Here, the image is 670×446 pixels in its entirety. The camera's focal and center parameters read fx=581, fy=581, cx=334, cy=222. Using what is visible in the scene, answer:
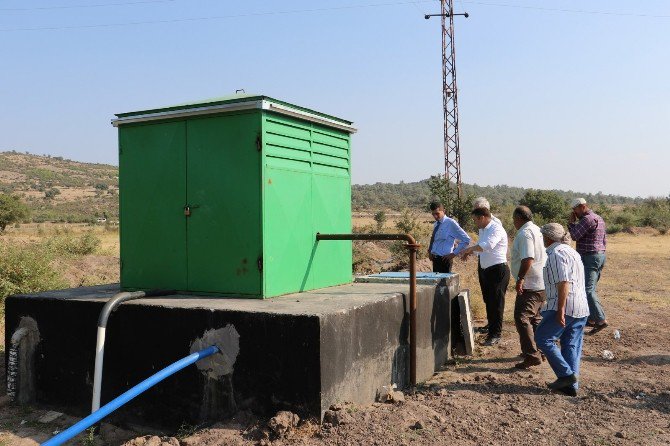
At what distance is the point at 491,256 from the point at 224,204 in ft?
11.2

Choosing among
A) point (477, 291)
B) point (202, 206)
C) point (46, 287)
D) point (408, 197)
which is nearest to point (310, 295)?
point (202, 206)

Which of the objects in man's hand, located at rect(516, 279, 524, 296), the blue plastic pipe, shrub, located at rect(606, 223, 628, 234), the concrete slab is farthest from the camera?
shrub, located at rect(606, 223, 628, 234)

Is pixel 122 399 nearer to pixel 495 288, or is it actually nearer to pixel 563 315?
pixel 563 315

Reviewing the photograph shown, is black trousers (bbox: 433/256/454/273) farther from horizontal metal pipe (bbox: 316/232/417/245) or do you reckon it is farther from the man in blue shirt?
horizontal metal pipe (bbox: 316/232/417/245)

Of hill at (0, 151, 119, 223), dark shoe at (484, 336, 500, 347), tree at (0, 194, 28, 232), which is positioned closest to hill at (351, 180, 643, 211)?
hill at (0, 151, 119, 223)

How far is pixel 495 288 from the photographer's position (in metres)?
7.04

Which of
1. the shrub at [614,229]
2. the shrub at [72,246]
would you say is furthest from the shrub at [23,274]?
the shrub at [614,229]

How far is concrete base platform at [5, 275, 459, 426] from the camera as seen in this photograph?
436 centimetres

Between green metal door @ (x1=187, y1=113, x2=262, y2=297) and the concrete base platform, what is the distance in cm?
29

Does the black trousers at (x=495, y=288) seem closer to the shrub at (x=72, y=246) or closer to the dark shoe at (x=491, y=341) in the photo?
the dark shoe at (x=491, y=341)

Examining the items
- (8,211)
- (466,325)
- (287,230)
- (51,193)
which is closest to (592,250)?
(466,325)

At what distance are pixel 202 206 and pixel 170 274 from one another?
786 mm

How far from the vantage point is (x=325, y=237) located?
5.99 meters

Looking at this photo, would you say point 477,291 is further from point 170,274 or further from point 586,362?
point 170,274
